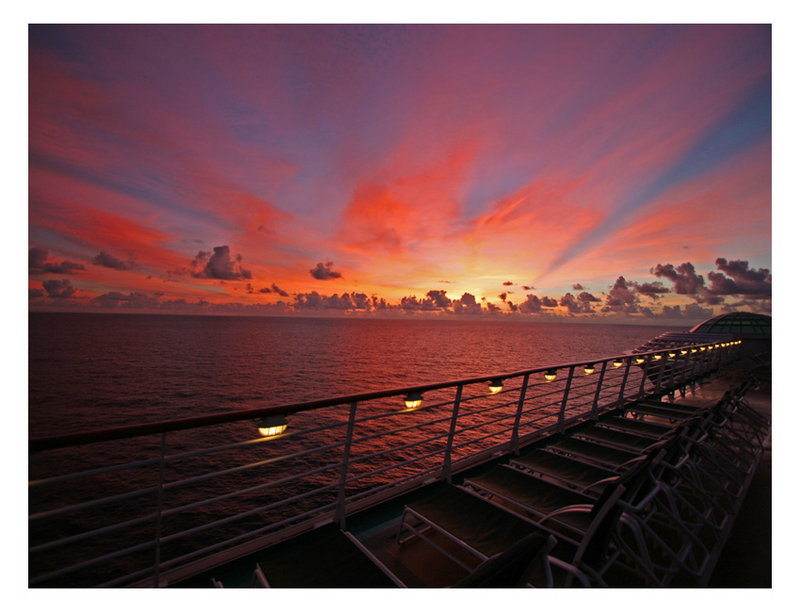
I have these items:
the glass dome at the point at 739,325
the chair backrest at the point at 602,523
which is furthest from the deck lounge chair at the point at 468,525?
the glass dome at the point at 739,325

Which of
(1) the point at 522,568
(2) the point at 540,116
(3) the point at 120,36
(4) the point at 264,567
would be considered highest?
(2) the point at 540,116

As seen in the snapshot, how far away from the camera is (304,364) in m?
37.7

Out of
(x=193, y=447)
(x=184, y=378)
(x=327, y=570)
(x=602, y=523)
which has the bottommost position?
(x=184, y=378)

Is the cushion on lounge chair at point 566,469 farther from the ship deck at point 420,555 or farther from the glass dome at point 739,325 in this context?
the glass dome at point 739,325

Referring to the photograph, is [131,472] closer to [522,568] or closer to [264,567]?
[264,567]

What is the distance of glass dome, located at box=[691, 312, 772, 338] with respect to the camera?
23750 mm

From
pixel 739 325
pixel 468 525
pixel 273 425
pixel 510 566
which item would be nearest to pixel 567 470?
pixel 468 525

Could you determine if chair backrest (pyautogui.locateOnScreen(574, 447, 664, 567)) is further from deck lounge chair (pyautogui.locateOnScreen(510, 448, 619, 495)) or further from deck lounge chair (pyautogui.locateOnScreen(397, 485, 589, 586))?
deck lounge chair (pyautogui.locateOnScreen(510, 448, 619, 495))

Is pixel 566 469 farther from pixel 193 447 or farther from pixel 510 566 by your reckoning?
pixel 193 447

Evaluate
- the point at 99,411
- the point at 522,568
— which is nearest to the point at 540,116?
the point at 522,568

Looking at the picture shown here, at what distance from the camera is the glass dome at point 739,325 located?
2375 centimetres

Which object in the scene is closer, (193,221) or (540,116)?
(540,116)

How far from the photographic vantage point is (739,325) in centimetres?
2448

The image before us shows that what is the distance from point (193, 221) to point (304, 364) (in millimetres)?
19728
